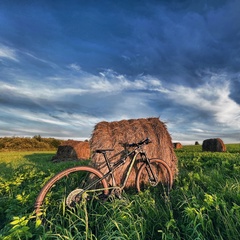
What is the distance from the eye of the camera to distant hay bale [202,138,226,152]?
23134 millimetres

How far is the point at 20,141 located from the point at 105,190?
29255mm

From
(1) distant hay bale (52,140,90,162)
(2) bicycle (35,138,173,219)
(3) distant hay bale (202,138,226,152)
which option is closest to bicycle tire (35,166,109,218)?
(2) bicycle (35,138,173,219)

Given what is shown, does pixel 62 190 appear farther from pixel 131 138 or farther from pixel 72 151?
pixel 72 151

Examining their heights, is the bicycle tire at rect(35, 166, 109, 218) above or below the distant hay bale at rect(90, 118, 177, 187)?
below

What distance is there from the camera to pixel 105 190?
533 cm

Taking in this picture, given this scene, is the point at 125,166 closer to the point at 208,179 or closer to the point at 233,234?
the point at 208,179

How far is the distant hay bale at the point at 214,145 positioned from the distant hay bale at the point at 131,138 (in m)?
16.7

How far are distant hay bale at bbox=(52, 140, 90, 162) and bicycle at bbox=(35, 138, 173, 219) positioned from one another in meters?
11.5

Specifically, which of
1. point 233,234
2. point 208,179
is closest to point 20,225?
point 233,234

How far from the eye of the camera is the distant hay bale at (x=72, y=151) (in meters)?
18.8

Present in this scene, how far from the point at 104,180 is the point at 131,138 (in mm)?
2242

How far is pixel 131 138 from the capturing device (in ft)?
23.9

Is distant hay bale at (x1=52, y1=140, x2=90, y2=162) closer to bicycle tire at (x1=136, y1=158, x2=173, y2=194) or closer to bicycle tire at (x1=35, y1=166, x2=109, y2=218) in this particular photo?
bicycle tire at (x1=35, y1=166, x2=109, y2=218)

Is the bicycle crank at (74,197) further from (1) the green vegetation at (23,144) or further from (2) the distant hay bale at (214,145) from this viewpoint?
(1) the green vegetation at (23,144)
